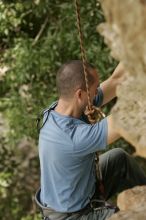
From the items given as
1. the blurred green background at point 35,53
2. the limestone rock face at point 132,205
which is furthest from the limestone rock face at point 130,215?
the blurred green background at point 35,53

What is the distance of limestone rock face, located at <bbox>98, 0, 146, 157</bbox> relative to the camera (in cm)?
201

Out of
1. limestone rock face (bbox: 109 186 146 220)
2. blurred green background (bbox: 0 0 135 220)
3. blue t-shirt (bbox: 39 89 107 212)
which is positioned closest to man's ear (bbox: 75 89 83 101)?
blue t-shirt (bbox: 39 89 107 212)

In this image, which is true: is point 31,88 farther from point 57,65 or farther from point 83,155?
point 83,155

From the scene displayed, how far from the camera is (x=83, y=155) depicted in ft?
11.2

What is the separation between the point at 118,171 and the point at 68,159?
25.4 inches

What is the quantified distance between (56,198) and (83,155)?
44cm

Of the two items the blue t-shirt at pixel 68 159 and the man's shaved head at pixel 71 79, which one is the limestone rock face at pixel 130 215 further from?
the man's shaved head at pixel 71 79

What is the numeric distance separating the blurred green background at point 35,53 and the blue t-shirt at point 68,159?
2.08 m

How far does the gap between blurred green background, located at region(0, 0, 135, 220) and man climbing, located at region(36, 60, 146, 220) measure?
1869 mm

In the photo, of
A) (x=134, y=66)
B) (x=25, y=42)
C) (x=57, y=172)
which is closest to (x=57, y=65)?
(x=25, y=42)

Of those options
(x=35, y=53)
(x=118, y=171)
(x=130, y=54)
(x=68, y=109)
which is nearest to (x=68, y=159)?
(x=68, y=109)

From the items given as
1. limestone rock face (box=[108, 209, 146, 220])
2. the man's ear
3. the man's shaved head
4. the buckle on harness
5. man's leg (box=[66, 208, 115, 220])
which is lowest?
man's leg (box=[66, 208, 115, 220])

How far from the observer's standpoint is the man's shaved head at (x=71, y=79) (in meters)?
3.45

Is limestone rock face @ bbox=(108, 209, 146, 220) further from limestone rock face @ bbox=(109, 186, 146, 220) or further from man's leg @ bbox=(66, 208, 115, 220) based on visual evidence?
man's leg @ bbox=(66, 208, 115, 220)
